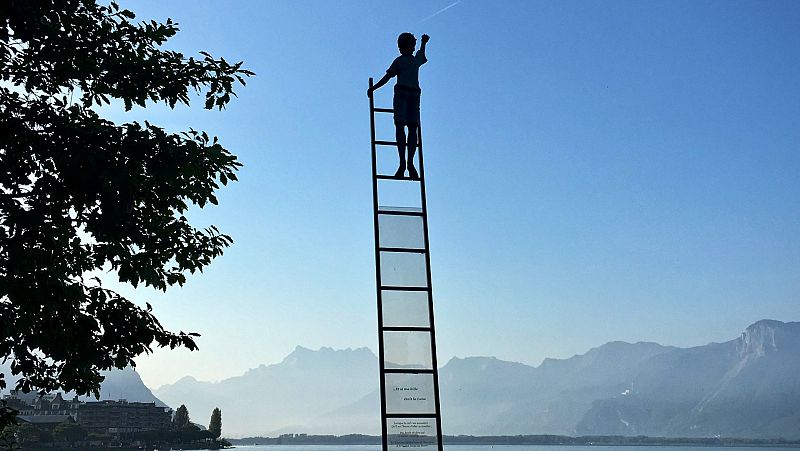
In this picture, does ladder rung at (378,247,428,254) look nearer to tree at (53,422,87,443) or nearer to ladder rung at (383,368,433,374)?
ladder rung at (383,368,433,374)

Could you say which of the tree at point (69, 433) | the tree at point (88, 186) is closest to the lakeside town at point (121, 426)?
the tree at point (69, 433)

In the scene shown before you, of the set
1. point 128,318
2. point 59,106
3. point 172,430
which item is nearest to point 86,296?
point 128,318

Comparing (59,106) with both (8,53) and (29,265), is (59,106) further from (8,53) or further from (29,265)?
(29,265)

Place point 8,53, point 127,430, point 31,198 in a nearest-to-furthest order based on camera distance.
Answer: point 31,198 → point 8,53 → point 127,430

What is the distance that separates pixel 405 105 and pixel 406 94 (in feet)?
0.44

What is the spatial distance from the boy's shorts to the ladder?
0.98 metres

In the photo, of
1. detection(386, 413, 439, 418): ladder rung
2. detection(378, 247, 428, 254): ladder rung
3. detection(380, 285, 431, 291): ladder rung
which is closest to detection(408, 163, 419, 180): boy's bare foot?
detection(378, 247, 428, 254): ladder rung

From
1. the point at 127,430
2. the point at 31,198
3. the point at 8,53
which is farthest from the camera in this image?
the point at 127,430

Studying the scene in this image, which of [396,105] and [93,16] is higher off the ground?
[93,16]

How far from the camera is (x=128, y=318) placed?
9.51m

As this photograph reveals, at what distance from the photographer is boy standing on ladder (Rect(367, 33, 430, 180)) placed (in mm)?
9148

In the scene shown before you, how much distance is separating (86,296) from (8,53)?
10.6 feet

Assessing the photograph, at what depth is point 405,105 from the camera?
919 centimetres

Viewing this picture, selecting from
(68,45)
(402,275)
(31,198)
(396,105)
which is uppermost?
(68,45)
